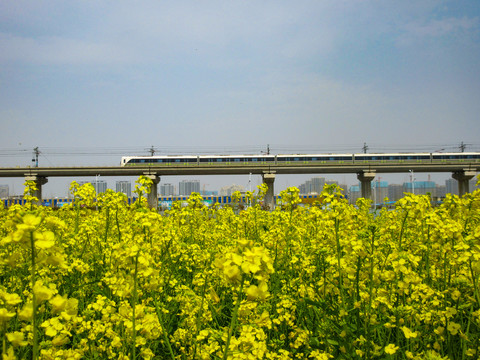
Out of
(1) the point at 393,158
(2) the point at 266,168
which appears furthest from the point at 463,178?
(2) the point at 266,168

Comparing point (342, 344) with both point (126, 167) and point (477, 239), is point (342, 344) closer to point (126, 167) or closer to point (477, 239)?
point (477, 239)

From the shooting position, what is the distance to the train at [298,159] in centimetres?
4288

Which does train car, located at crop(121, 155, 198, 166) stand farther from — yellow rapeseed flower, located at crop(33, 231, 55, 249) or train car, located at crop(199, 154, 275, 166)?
yellow rapeseed flower, located at crop(33, 231, 55, 249)

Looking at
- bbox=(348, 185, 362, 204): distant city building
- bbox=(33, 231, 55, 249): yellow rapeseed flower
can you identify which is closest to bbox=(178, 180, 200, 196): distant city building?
bbox=(348, 185, 362, 204): distant city building

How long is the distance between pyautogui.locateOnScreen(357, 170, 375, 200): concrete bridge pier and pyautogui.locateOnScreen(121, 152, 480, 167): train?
4.58ft

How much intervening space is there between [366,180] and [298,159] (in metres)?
8.90

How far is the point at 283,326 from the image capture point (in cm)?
294

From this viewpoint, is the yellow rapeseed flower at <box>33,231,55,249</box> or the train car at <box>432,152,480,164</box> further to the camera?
the train car at <box>432,152,480,164</box>

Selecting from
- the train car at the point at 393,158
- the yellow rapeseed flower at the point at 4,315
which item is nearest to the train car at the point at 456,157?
the train car at the point at 393,158

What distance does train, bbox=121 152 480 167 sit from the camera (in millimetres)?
42875

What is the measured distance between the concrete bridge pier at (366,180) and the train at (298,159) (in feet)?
4.58

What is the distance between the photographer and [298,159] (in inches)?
1730

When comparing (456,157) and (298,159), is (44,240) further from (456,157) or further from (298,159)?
(456,157)

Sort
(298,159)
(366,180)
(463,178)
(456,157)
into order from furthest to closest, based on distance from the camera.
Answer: (463,178)
(456,157)
(366,180)
(298,159)
